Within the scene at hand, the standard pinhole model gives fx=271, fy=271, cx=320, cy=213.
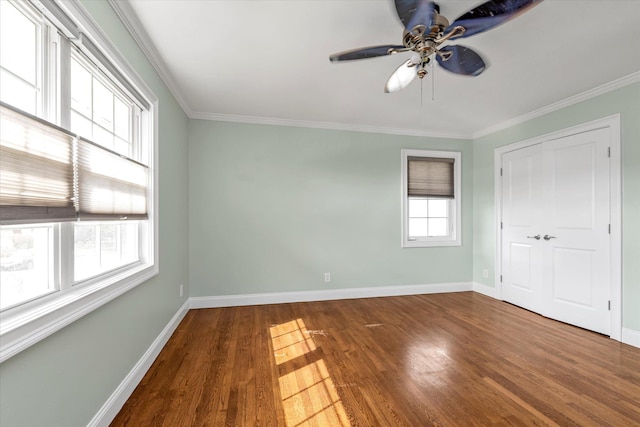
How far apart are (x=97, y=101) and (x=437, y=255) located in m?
4.34

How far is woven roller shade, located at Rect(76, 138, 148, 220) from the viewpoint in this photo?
1355mm

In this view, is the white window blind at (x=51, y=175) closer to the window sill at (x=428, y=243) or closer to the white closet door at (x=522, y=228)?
the window sill at (x=428, y=243)

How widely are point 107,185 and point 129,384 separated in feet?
4.32

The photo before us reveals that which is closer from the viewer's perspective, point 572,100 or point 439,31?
point 439,31

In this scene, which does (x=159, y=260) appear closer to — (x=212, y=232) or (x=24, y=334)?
(x=212, y=232)

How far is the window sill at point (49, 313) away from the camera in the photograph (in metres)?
0.94

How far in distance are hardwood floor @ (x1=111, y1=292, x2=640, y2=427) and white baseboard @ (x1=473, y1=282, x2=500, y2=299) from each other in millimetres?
727

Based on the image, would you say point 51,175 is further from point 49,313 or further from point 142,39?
point 142,39

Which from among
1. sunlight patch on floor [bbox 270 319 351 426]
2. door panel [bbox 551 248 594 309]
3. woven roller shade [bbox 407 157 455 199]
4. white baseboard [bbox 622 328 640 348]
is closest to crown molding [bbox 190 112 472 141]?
woven roller shade [bbox 407 157 455 199]

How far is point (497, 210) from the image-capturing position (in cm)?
395

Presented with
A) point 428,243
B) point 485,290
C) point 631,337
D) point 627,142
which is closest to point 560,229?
point 627,142

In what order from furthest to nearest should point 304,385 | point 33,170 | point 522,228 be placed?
point 522,228 < point 304,385 < point 33,170

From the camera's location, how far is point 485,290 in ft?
13.6

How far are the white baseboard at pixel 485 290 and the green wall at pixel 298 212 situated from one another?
0.28m
